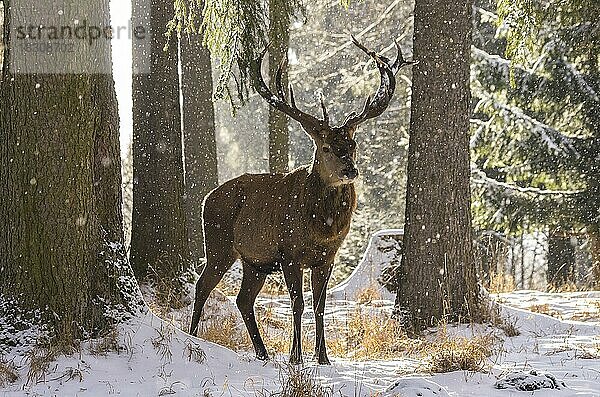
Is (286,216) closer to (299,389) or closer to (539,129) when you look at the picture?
(299,389)

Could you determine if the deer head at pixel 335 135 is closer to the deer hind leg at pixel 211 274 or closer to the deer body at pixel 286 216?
the deer body at pixel 286 216

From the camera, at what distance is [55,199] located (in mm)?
6500

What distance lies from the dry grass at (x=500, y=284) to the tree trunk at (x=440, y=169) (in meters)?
3.37

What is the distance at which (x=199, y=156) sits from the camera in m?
14.1

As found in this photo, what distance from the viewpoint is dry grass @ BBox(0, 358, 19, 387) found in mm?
5770

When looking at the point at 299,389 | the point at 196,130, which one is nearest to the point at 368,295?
the point at 196,130

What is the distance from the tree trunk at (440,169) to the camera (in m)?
8.78

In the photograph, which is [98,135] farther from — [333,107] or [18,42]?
[333,107]

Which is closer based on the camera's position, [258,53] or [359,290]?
[258,53]

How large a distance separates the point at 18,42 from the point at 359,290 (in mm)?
7093

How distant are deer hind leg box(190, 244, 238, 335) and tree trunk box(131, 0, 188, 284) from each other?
228 centimetres

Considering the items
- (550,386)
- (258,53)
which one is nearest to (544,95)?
(258,53)

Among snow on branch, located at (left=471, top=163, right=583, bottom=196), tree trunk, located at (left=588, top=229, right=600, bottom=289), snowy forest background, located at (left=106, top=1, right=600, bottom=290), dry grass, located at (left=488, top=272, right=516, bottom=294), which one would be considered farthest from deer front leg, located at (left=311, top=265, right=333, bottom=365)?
snow on branch, located at (left=471, top=163, right=583, bottom=196)

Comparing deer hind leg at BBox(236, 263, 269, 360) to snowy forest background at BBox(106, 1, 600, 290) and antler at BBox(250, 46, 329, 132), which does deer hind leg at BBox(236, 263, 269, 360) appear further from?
snowy forest background at BBox(106, 1, 600, 290)
